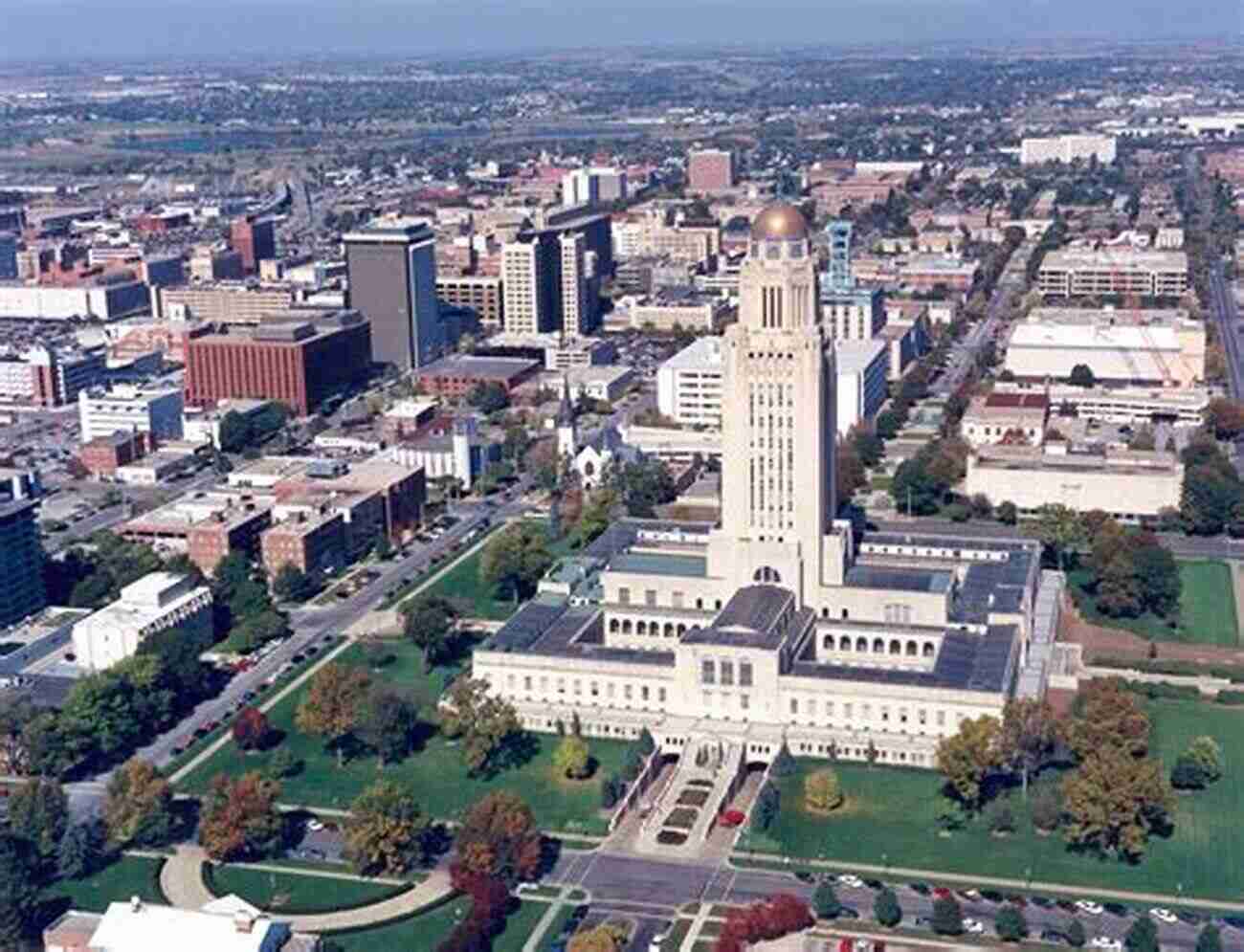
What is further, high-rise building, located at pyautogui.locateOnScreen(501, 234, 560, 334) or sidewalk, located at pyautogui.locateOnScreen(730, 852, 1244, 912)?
high-rise building, located at pyautogui.locateOnScreen(501, 234, 560, 334)

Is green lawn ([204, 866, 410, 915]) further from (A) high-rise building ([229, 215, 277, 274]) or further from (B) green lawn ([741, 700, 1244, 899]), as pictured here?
(A) high-rise building ([229, 215, 277, 274])

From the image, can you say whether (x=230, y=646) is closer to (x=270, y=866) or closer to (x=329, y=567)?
(x=329, y=567)

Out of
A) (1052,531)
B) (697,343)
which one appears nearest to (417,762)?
(1052,531)

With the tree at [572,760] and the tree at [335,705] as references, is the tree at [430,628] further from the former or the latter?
the tree at [572,760]

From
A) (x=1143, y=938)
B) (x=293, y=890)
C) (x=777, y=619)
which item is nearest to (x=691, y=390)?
(x=777, y=619)

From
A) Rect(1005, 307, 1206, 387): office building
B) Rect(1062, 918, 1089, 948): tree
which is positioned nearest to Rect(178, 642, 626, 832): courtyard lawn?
Rect(1062, 918, 1089, 948): tree

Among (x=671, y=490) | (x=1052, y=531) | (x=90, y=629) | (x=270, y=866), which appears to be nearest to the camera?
(x=270, y=866)
